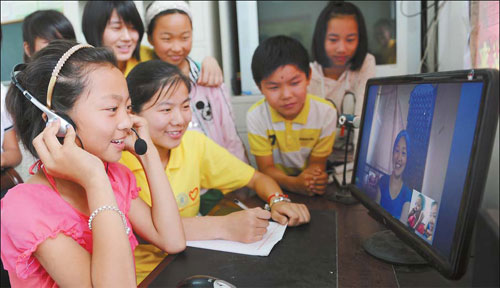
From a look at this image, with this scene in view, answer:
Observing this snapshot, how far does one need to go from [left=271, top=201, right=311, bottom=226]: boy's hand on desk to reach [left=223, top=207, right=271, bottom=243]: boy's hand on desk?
0.04 m

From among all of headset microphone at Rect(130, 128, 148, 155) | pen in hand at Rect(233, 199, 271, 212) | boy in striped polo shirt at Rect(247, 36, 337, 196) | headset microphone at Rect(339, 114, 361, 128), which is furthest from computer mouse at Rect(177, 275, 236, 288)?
boy in striped polo shirt at Rect(247, 36, 337, 196)

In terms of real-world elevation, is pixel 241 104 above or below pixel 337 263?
above

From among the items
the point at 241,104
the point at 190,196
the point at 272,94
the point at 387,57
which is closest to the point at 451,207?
the point at 190,196

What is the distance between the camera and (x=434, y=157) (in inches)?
24.5

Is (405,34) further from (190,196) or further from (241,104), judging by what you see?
(190,196)

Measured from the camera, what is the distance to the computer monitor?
520 mm

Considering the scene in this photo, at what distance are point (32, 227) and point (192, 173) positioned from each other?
60cm

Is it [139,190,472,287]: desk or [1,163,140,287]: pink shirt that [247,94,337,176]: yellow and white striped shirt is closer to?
[139,190,472,287]: desk

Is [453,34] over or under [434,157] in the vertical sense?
over

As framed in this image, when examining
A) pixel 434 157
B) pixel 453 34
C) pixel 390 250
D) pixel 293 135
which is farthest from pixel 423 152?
pixel 453 34

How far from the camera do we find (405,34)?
202cm

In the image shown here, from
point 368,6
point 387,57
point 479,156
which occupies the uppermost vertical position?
point 368,6

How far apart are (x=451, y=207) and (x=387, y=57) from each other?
1.65 meters

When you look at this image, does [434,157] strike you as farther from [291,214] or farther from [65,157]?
[65,157]
